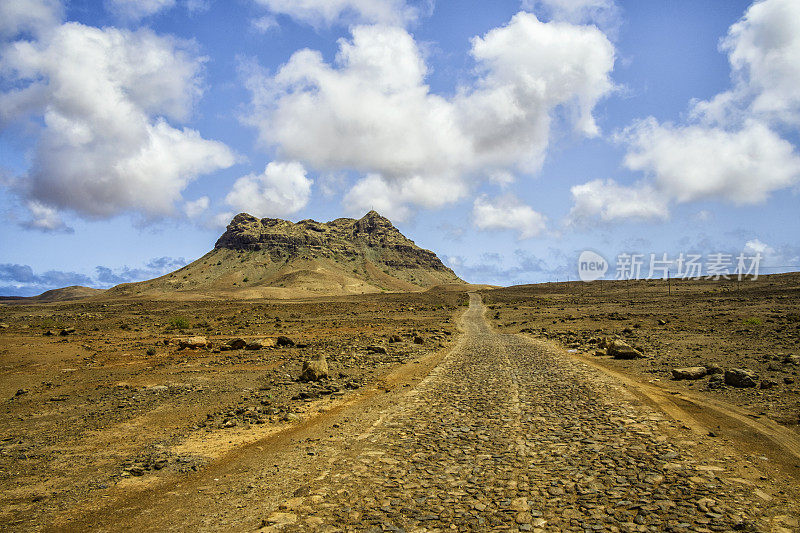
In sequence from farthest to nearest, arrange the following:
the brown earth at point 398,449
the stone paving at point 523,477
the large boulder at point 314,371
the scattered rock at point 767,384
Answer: the large boulder at point 314,371 < the scattered rock at point 767,384 < the brown earth at point 398,449 < the stone paving at point 523,477

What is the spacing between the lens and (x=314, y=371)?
15.5 meters

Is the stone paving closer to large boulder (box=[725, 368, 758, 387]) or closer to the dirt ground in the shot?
the dirt ground

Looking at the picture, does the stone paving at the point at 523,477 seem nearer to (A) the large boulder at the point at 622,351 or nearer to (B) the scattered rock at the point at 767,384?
(B) the scattered rock at the point at 767,384

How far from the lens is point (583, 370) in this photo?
1697 centimetres

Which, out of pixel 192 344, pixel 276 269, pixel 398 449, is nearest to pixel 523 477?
pixel 398 449

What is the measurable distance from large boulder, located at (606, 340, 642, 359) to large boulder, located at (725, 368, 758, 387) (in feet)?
23.0

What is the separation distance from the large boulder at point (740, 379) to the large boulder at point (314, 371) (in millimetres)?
14145

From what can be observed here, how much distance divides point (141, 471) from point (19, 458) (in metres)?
2.82

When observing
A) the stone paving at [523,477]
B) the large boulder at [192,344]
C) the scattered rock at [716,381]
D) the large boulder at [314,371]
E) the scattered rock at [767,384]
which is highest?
the scattered rock at [767,384]

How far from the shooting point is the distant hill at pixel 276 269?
125 m

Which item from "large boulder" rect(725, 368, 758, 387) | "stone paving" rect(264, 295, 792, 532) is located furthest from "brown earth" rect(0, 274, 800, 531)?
"large boulder" rect(725, 368, 758, 387)

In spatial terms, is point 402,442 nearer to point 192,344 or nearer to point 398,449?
point 398,449

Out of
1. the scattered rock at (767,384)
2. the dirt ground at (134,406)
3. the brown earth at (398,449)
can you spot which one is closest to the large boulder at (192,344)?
the dirt ground at (134,406)

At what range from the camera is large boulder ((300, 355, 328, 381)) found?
15.5 m
